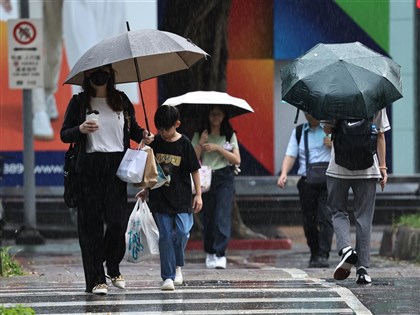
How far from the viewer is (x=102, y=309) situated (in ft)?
23.7

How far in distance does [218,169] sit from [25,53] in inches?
194

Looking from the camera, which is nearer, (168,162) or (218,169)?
(168,162)

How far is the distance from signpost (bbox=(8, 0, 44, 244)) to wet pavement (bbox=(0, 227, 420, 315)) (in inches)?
171

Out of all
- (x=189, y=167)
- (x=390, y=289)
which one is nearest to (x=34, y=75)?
(x=189, y=167)

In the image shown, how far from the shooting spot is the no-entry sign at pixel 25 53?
1530 cm

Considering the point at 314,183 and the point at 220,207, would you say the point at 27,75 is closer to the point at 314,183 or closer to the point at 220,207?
the point at 220,207

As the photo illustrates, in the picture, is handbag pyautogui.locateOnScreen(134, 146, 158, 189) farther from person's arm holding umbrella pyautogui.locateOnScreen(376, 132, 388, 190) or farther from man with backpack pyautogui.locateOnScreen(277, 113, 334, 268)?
man with backpack pyautogui.locateOnScreen(277, 113, 334, 268)

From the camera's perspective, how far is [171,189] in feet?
28.1

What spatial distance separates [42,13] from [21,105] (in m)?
1.43

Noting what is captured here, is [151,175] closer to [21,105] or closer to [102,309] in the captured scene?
[102,309]

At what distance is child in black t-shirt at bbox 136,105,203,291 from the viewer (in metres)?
8.55

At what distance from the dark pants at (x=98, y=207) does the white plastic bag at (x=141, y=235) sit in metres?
0.38

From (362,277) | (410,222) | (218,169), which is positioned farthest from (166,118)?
(410,222)

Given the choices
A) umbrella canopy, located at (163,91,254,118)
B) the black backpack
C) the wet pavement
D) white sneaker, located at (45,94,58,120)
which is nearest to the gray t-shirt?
the black backpack
